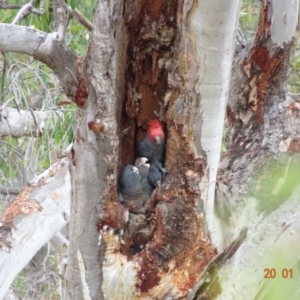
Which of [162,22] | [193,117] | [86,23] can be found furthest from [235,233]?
[86,23]

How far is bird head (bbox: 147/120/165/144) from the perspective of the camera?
4.12 ft

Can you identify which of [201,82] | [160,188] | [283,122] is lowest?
[160,188]

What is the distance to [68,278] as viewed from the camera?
52.0 inches

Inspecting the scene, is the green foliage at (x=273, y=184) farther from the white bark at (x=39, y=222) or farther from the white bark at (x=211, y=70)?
the white bark at (x=39, y=222)

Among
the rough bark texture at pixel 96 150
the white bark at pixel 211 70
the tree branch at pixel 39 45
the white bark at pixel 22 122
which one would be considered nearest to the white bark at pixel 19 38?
the tree branch at pixel 39 45

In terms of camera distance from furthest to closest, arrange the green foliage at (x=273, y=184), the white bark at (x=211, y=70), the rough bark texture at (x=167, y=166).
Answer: the green foliage at (x=273, y=184)
the rough bark texture at (x=167, y=166)
the white bark at (x=211, y=70)

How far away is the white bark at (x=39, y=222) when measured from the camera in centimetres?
156

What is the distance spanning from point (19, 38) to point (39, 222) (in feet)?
2.34

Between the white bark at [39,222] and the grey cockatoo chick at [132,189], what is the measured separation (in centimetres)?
45

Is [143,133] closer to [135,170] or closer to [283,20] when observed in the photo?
[135,170]

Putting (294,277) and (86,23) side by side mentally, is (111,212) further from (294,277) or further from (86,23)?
(86,23)

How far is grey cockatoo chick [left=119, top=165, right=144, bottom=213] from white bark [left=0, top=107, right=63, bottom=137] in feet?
3.91

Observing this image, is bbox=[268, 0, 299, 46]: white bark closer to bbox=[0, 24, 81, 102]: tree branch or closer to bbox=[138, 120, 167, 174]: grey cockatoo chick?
bbox=[138, 120, 167, 174]: grey cockatoo chick

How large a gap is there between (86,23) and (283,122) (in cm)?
72
